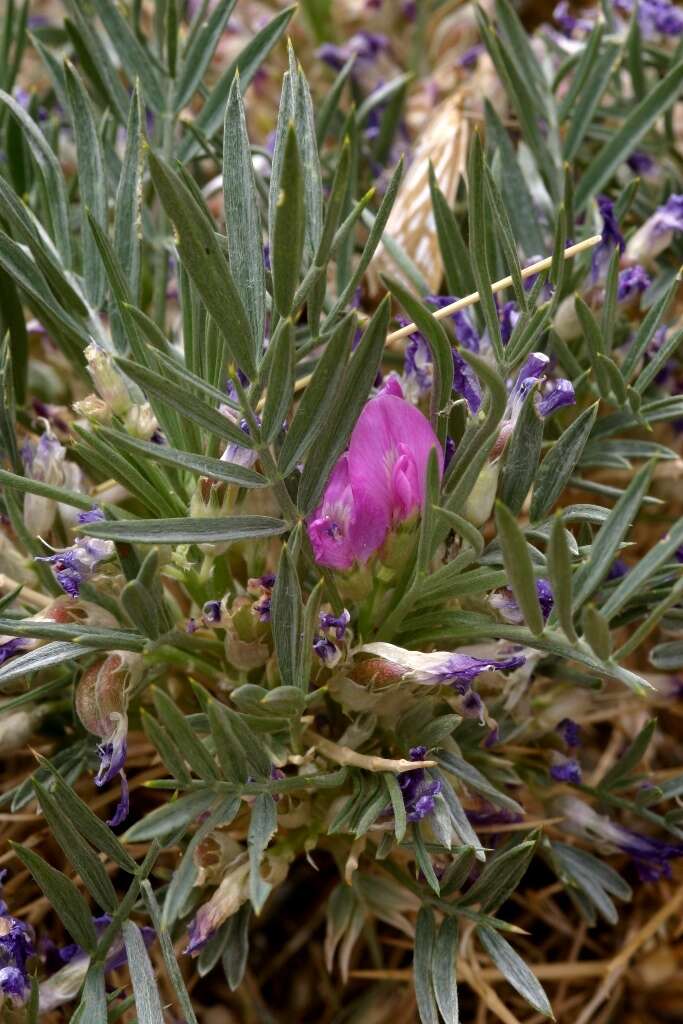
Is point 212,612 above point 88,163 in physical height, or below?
below

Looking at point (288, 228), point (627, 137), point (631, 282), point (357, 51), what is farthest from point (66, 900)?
point (357, 51)

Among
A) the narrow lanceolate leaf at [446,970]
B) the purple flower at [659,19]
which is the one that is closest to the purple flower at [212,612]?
the narrow lanceolate leaf at [446,970]

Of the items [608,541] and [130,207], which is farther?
[130,207]

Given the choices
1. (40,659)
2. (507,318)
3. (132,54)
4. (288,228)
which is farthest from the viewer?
(132,54)

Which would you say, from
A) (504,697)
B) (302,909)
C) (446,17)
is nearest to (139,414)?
(504,697)

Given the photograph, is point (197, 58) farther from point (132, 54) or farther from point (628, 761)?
point (628, 761)

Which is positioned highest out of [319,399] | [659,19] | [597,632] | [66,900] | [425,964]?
[659,19]

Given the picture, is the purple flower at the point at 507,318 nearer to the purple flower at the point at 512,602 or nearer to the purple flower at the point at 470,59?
the purple flower at the point at 512,602
